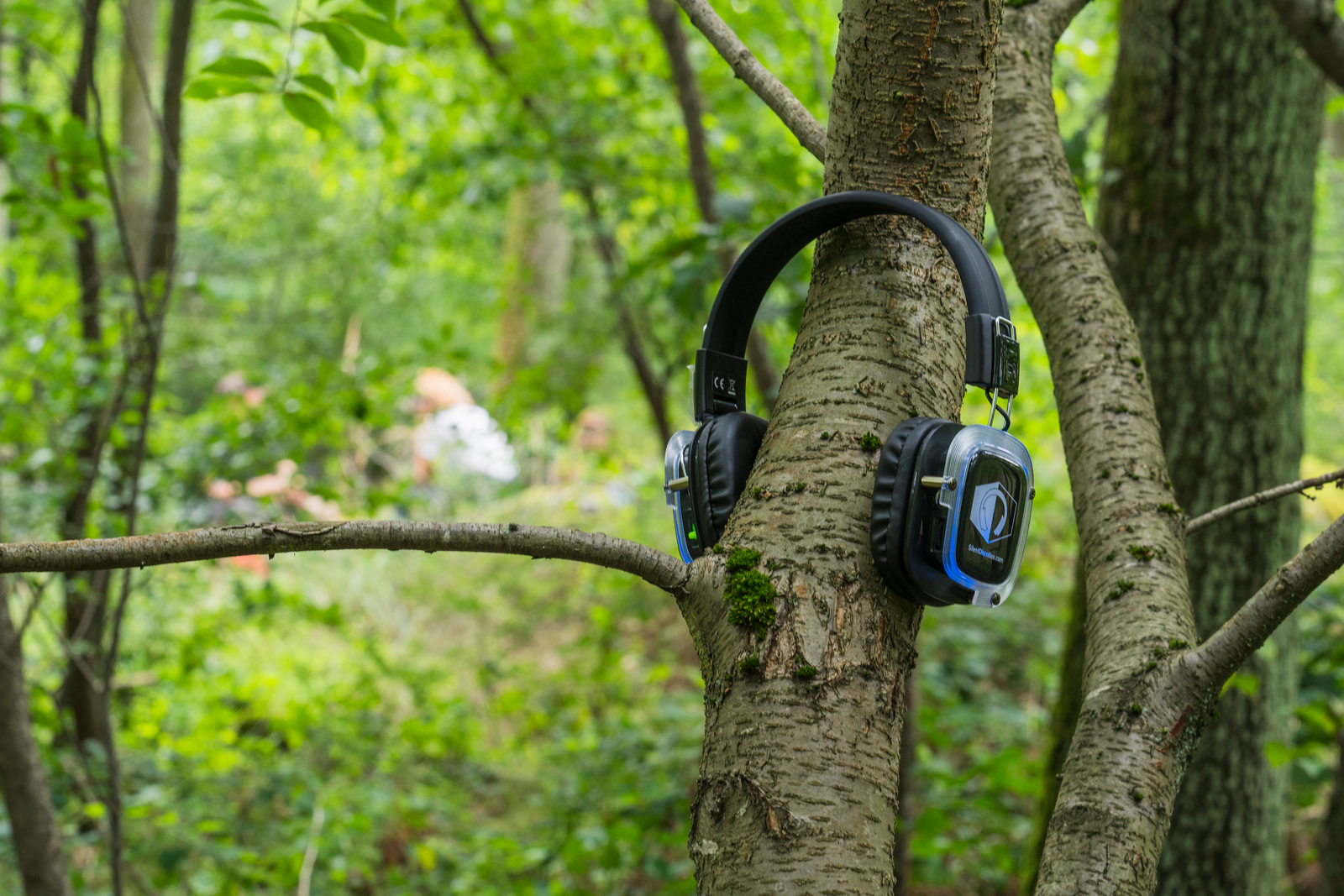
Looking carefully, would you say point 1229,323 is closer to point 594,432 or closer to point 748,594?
point 748,594

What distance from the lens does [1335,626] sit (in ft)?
11.8

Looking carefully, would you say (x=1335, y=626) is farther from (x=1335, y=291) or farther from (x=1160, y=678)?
(x=1335, y=291)

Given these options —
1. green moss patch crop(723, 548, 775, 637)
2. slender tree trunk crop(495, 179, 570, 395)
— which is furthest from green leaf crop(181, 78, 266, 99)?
slender tree trunk crop(495, 179, 570, 395)

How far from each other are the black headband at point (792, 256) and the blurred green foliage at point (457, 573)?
677 mm

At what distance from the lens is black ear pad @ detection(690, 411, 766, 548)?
2.80 feet

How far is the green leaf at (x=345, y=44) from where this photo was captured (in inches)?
48.5

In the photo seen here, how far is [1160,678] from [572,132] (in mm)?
3122

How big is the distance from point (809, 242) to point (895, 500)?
29 centimetres

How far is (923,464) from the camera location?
2.34ft

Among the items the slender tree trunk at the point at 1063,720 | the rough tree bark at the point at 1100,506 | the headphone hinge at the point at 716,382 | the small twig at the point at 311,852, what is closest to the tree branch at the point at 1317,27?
the rough tree bark at the point at 1100,506

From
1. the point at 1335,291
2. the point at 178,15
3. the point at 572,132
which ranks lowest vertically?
the point at 178,15

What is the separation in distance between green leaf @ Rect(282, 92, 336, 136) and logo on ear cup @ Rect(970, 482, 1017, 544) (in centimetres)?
108

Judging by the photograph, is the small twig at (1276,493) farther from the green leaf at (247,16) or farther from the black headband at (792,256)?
the green leaf at (247,16)

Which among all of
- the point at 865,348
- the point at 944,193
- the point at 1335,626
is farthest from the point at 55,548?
the point at 1335,626
